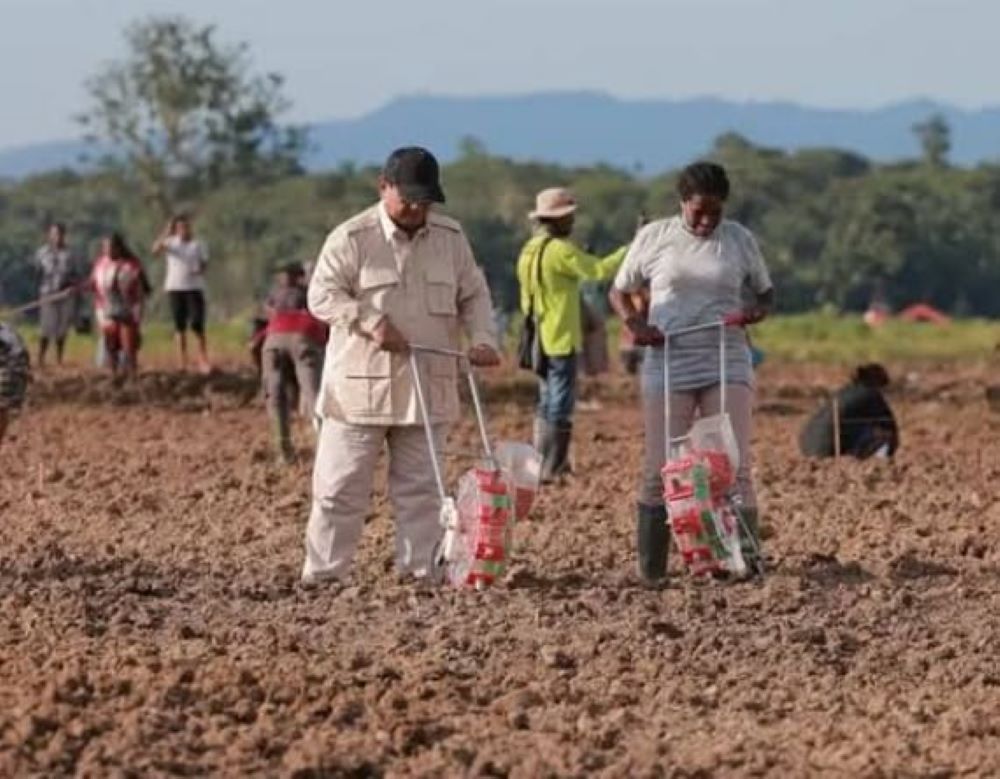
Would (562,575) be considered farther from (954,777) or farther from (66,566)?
(954,777)

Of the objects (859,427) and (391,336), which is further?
(859,427)

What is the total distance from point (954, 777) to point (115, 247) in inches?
692

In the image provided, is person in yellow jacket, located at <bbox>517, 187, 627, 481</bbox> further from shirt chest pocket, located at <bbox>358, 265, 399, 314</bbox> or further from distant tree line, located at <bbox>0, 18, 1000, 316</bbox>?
distant tree line, located at <bbox>0, 18, 1000, 316</bbox>

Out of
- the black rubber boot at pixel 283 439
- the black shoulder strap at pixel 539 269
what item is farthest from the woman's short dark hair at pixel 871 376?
the black rubber boot at pixel 283 439

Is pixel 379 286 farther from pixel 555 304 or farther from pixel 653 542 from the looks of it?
pixel 555 304

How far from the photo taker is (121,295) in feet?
85.0

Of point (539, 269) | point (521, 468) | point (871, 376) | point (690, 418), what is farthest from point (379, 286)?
point (871, 376)

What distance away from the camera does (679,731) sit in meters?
9.46

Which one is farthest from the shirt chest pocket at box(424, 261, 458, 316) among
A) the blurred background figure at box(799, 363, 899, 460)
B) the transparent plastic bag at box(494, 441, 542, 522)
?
the blurred background figure at box(799, 363, 899, 460)

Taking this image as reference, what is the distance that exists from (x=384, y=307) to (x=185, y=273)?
1564cm

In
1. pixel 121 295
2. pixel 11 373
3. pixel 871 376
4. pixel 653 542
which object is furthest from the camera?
pixel 121 295

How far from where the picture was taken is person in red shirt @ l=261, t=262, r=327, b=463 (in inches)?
703

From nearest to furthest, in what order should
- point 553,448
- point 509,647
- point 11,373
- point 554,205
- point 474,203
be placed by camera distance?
1. point 509,647
2. point 11,373
3. point 554,205
4. point 553,448
5. point 474,203

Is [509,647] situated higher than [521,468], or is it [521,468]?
[521,468]
